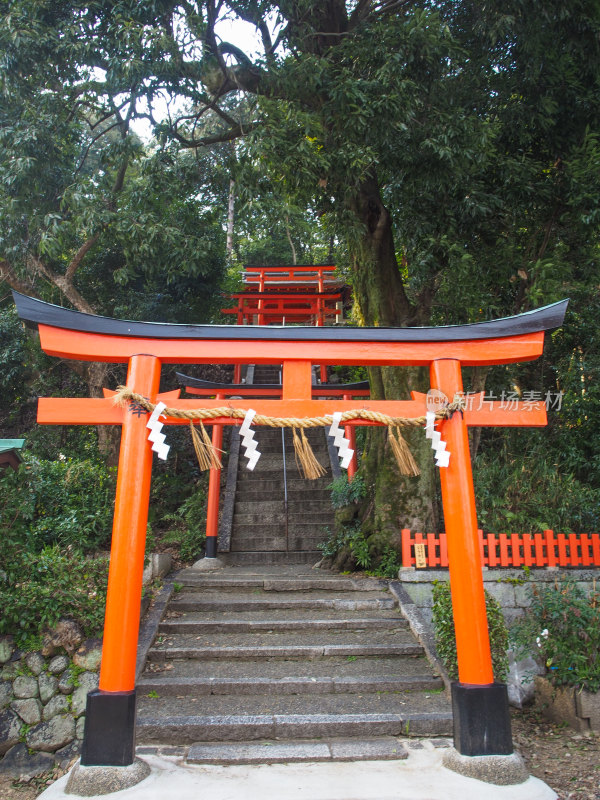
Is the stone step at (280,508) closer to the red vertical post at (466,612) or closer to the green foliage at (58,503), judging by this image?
the green foliage at (58,503)

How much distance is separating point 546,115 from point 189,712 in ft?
27.4

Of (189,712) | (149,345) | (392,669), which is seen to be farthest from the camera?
(392,669)

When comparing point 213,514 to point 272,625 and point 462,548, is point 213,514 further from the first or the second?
point 462,548

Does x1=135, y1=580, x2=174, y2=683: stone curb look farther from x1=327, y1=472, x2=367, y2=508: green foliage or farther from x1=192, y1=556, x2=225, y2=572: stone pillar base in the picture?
x1=327, y1=472, x2=367, y2=508: green foliage

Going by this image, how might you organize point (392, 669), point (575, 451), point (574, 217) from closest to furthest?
point (392, 669)
point (574, 217)
point (575, 451)

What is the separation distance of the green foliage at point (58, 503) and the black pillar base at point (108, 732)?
8.65ft

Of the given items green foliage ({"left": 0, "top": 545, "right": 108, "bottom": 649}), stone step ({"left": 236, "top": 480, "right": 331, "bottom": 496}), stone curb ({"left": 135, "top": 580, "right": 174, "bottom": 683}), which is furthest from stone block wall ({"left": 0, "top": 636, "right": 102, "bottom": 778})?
stone step ({"left": 236, "top": 480, "right": 331, "bottom": 496})

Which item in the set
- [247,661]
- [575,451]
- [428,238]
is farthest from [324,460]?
[247,661]

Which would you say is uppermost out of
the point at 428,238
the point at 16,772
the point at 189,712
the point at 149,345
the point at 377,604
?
the point at 428,238

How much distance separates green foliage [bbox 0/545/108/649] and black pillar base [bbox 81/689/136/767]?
177 centimetres

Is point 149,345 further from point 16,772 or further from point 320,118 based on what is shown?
point 320,118

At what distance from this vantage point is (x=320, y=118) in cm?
736

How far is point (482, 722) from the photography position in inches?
163

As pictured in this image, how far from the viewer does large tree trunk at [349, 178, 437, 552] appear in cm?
796
